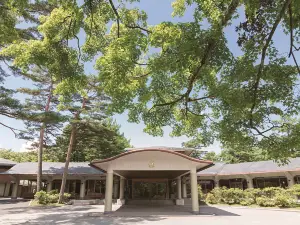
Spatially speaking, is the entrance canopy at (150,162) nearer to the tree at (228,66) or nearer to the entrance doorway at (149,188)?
the tree at (228,66)

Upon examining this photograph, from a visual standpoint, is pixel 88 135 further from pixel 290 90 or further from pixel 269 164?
pixel 290 90

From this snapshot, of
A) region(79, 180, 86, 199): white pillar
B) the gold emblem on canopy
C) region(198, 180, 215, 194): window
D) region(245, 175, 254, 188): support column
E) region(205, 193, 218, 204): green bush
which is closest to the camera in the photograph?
the gold emblem on canopy

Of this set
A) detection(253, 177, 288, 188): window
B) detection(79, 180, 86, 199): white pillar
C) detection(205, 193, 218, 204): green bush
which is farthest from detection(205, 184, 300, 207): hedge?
detection(79, 180, 86, 199): white pillar

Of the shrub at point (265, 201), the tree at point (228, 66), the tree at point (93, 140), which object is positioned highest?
the tree at point (93, 140)

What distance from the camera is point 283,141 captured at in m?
6.13

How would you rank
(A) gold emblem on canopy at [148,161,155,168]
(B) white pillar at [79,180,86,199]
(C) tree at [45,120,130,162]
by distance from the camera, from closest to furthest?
(A) gold emblem on canopy at [148,161,155,168] < (C) tree at [45,120,130,162] < (B) white pillar at [79,180,86,199]

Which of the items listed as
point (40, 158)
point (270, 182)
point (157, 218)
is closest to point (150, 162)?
point (157, 218)

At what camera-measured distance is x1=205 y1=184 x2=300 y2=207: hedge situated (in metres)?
18.4

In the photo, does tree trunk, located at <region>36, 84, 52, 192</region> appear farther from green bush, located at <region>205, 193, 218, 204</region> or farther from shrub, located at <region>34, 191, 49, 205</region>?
green bush, located at <region>205, 193, 218, 204</region>

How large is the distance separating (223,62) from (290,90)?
74.3 inches

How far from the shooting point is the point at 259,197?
20.1 metres

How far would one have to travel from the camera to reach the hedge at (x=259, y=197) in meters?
18.4

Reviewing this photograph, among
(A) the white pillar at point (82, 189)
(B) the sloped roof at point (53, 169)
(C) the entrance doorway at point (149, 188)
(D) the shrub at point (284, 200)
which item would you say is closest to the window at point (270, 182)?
(D) the shrub at point (284, 200)

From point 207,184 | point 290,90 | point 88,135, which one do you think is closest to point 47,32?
point 290,90
